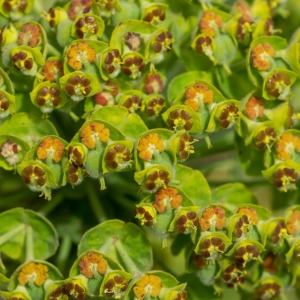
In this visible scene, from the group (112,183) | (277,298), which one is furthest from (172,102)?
(277,298)

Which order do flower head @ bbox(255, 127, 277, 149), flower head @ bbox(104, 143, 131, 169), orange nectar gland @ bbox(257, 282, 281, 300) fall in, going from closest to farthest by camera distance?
flower head @ bbox(104, 143, 131, 169) → flower head @ bbox(255, 127, 277, 149) → orange nectar gland @ bbox(257, 282, 281, 300)

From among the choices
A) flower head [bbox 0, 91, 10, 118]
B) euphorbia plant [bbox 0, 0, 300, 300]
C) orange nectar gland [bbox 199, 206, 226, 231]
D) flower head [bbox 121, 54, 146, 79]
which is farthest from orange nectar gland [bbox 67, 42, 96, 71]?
orange nectar gland [bbox 199, 206, 226, 231]

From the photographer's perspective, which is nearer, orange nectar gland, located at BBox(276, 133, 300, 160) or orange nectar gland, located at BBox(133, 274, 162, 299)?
orange nectar gland, located at BBox(133, 274, 162, 299)

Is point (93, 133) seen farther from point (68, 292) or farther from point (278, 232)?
point (278, 232)

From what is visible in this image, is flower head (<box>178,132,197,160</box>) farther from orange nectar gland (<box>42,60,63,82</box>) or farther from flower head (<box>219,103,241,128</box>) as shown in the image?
A: orange nectar gland (<box>42,60,63,82</box>)

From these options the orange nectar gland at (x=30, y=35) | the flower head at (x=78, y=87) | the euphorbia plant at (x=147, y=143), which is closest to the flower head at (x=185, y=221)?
the euphorbia plant at (x=147, y=143)

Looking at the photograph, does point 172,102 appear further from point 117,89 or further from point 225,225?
point 225,225
